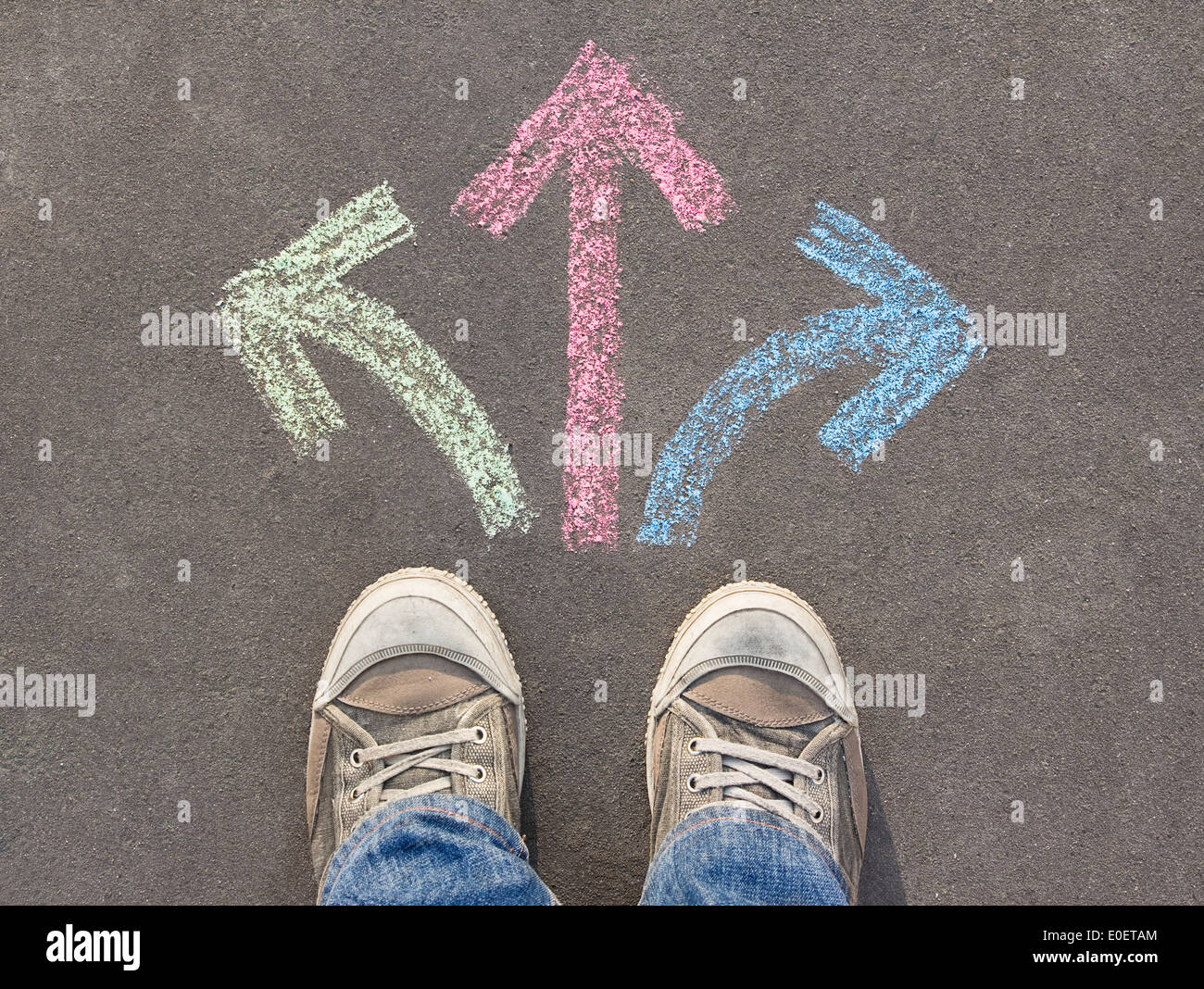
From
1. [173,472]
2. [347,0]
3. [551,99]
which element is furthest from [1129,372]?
[173,472]

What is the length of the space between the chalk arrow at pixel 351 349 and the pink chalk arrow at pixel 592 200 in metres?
0.27

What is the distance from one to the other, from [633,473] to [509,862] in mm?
1363

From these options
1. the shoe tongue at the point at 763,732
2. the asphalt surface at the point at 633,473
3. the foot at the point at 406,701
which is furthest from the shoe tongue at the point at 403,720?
the shoe tongue at the point at 763,732

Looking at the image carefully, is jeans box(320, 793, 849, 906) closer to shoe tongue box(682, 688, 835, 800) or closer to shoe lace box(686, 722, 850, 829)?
shoe lace box(686, 722, 850, 829)

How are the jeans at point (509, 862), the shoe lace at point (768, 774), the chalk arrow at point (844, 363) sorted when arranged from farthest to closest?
the chalk arrow at point (844, 363) < the shoe lace at point (768, 774) < the jeans at point (509, 862)

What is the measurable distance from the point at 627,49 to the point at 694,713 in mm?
2426

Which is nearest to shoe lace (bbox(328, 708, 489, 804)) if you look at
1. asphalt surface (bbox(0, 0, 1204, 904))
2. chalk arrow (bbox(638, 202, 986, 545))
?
asphalt surface (bbox(0, 0, 1204, 904))

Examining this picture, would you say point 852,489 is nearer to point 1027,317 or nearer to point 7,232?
point 1027,317

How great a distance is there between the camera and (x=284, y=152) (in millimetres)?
3070

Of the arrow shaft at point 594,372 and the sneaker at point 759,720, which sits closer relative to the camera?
the sneaker at point 759,720

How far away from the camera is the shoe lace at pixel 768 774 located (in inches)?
115

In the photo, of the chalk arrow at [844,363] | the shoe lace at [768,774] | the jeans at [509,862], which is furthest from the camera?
the chalk arrow at [844,363]

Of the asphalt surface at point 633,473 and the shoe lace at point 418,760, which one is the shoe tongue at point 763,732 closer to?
the asphalt surface at point 633,473

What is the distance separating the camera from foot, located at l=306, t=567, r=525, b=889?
2955 millimetres
